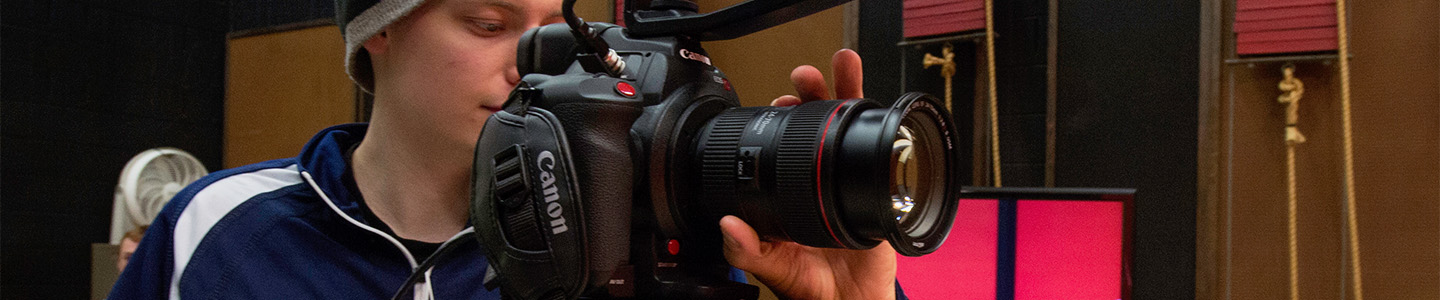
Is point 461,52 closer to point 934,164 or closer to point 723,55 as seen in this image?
point 934,164

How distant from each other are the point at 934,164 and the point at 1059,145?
1.16 metres

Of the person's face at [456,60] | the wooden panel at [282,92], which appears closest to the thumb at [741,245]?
the person's face at [456,60]

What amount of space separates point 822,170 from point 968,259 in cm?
85

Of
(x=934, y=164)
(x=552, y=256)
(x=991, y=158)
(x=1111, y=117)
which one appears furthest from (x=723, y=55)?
(x=552, y=256)

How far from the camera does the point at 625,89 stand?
698mm

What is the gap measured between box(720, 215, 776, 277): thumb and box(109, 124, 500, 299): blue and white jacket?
402 mm

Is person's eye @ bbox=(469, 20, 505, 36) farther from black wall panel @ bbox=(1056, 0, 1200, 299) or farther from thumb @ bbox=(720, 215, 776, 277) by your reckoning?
black wall panel @ bbox=(1056, 0, 1200, 299)

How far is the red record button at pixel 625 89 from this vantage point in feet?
2.27

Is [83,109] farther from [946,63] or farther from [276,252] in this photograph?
[946,63]

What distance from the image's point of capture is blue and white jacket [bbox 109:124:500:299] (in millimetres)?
926

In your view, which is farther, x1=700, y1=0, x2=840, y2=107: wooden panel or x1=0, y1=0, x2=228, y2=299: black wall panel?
x1=0, y1=0, x2=228, y2=299: black wall panel

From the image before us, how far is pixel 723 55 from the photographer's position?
84.0 inches

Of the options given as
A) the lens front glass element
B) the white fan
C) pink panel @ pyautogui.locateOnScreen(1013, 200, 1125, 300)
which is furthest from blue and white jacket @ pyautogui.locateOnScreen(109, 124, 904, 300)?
the white fan

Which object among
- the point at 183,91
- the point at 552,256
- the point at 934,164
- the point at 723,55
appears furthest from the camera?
the point at 183,91
